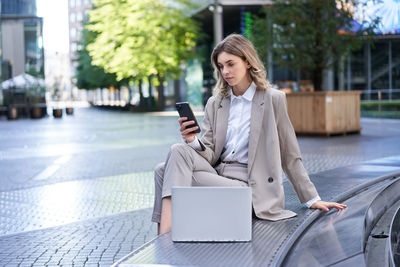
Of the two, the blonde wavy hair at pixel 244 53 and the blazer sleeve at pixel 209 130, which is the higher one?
the blonde wavy hair at pixel 244 53

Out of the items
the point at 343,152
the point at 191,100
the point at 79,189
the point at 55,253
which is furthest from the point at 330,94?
the point at 191,100

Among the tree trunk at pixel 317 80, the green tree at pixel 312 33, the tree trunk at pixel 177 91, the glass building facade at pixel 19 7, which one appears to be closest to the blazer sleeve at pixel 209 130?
the green tree at pixel 312 33

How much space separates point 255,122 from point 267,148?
0.19 metres

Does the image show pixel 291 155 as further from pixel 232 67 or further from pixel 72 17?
pixel 72 17

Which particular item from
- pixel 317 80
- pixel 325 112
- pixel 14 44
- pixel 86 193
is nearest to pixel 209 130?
pixel 86 193

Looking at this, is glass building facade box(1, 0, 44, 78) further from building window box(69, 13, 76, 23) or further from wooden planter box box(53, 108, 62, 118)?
building window box(69, 13, 76, 23)

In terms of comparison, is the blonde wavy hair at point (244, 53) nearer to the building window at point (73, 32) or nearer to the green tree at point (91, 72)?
the green tree at point (91, 72)

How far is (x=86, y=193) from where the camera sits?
24.3 feet

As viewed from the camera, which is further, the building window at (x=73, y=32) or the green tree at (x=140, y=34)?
the building window at (x=73, y=32)

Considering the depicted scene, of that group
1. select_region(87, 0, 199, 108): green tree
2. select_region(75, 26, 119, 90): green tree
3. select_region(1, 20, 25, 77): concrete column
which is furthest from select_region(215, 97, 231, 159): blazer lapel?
select_region(75, 26, 119, 90): green tree

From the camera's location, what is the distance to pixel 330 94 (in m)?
15.2

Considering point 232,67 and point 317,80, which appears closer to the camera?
point 232,67

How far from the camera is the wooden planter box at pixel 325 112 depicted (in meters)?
15.2

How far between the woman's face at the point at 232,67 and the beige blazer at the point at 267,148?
195mm
